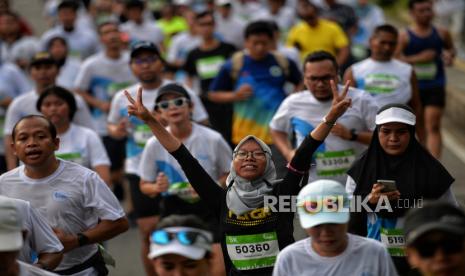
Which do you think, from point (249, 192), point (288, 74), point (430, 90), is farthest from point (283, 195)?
point (430, 90)

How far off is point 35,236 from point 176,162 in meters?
2.22

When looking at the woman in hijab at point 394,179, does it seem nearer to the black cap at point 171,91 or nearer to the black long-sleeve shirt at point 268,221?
the black long-sleeve shirt at point 268,221

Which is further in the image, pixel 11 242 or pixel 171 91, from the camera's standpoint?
pixel 171 91

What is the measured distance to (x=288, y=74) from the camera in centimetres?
1066

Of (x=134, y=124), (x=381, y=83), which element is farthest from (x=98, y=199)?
(x=381, y=83)

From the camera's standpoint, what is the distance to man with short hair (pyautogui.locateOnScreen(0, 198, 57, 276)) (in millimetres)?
5336

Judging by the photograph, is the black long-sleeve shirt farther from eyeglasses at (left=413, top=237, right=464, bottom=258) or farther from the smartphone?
eyeglasses at (left=413, top=237, right=464, bottom=258)

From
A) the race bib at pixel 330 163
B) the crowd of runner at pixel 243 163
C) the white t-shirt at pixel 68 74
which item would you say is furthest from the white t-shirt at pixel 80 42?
the race bib at pixel 330 163

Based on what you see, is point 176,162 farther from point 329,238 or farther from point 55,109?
point 329,238

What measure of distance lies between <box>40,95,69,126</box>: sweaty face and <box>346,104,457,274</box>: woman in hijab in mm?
2713

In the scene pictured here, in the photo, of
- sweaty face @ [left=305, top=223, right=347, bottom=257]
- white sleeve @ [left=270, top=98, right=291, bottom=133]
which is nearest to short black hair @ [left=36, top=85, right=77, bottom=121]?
white sleeve @ [left=270, top=98, right=291, bottom=133]

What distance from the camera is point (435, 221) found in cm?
489

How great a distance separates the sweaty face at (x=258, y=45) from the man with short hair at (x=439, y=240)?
5.78 metres

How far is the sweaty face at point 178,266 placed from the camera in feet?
17.0
